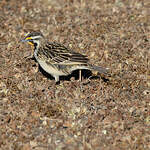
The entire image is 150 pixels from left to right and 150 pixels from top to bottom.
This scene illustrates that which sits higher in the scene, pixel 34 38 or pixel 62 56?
pixel 34 38

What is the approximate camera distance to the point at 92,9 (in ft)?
54.0

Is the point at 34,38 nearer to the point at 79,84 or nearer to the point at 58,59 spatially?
the point at 58,59

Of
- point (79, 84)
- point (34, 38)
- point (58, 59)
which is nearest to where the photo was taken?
point (58, 59)

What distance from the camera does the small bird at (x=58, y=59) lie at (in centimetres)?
1055

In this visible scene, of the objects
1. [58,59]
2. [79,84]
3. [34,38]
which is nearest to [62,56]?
[58,59]

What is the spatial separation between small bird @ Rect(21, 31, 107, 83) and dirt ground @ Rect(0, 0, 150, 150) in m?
0.54

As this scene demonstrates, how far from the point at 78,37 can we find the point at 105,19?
7.21 ft

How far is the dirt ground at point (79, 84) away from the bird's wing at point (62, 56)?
2.97 ft

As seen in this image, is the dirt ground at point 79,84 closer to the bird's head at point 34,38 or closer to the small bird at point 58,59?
the small bird at point 58,59

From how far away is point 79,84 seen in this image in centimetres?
1098

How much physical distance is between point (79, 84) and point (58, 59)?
1.19m

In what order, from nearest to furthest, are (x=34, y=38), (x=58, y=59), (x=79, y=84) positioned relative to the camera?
1. (x=58, y=59)
2. (x=79, y=84)
3. (x=34, y=38)

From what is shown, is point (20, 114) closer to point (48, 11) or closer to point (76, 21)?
point (76, 21)

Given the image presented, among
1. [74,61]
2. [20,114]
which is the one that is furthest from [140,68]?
[20,114]
